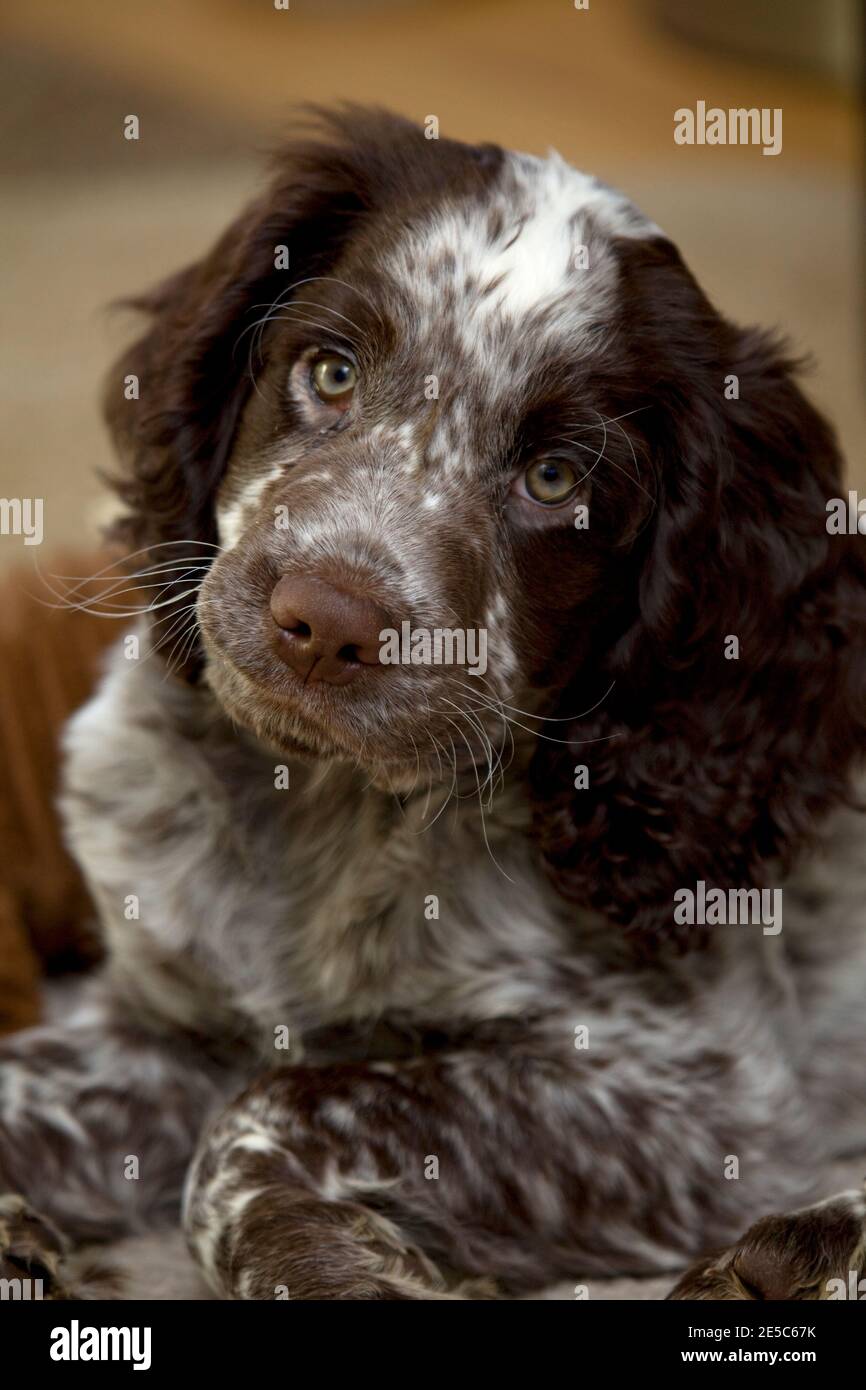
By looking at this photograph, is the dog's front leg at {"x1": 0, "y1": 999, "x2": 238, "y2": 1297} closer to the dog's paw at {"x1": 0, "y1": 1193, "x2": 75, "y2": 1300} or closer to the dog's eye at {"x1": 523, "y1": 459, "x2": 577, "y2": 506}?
the dog's paw at {"x1": 0, "y1": 1193, "x2": 75, "y2": 1300}

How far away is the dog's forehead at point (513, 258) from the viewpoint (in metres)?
2.51

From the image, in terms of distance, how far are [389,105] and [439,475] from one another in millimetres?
4985

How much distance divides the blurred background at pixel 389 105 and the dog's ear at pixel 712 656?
8.64ft

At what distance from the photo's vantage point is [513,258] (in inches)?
100

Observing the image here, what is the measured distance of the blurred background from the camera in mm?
6258

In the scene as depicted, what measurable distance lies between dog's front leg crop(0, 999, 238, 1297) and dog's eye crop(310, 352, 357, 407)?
1.09 meters

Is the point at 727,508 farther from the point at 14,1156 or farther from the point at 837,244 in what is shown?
the point at 837,244

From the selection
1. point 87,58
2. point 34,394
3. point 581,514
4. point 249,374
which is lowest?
point 581,514

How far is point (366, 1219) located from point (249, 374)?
117 centimetres

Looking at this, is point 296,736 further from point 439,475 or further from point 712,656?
point 712,656

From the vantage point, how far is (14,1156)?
9.27ft

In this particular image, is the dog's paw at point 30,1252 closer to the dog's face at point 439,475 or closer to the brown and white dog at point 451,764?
the brown and white dog at point 451,764

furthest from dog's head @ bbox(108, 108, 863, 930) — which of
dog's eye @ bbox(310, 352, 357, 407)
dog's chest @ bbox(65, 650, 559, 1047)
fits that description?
dog's chest @ bbox(65, 650, 559, 1047)
